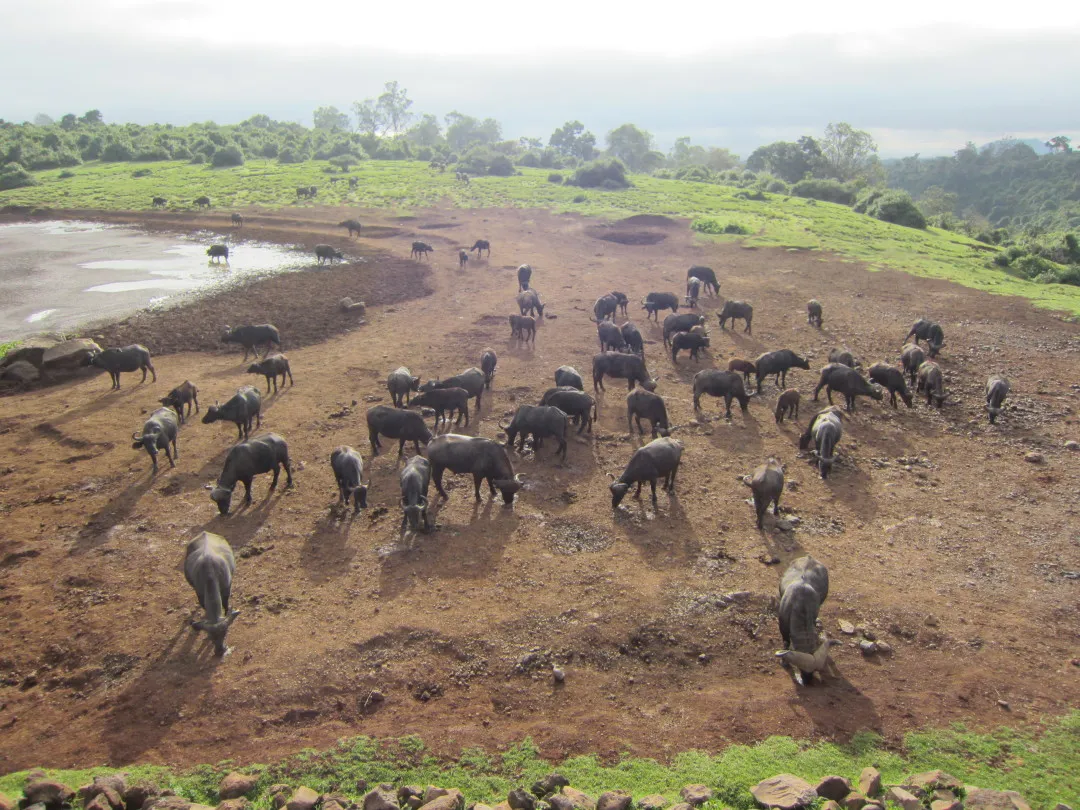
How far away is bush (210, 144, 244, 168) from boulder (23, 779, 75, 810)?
73098mm

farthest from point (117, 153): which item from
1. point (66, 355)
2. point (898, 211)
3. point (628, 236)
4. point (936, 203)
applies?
point (936, 203)

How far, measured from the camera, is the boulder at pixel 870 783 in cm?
736

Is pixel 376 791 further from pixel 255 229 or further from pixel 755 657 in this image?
pixel 255 229

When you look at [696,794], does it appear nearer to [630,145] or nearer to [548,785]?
[548,785]

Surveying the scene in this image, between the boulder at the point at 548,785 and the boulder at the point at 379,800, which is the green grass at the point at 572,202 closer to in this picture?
the boulder at the point at 548,785

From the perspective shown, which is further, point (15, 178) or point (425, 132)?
point (425, 132)

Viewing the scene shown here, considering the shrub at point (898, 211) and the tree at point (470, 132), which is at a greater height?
the tree at point (470, 132)

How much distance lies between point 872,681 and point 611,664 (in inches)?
139

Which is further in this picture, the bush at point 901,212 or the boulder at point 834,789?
the bush at point 901,212

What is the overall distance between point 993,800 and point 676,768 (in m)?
3.22

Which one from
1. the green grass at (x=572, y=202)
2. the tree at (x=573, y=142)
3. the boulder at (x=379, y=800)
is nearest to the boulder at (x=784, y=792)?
the boulder at (x=379, y=800)

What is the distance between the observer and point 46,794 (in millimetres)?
7207

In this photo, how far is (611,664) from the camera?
383 inches

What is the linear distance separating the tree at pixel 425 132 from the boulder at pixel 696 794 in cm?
15678
